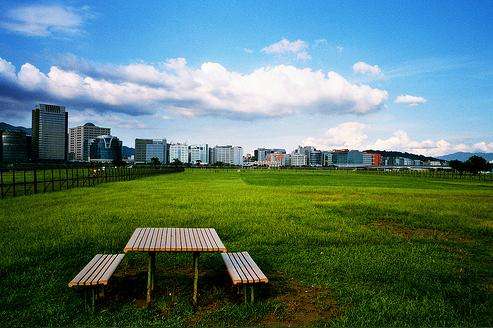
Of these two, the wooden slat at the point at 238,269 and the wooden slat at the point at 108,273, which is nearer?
the wooden slat at the point at 108,273

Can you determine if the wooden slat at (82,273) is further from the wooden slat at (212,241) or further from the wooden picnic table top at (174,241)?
the wooden slat at (212,241)

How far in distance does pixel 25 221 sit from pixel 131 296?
959 cm

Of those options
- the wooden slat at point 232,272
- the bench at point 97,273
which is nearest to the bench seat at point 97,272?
the bench at point 97,273

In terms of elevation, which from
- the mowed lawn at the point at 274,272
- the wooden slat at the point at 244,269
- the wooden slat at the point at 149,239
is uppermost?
the wooden slat at the point at 149,239

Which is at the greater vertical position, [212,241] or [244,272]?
[212,241]

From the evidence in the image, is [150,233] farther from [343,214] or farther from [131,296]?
[343,214]

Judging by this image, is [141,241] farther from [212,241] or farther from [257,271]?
[257,271]

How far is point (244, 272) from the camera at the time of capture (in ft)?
23.7

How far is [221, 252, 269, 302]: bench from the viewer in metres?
6.73

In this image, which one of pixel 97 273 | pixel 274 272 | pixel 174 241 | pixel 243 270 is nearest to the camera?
pixel 97 273

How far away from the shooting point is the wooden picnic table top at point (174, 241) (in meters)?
6.65

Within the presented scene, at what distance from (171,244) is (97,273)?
59.0 inches

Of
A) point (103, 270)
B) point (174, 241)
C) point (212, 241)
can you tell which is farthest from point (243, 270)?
point (103, 270)

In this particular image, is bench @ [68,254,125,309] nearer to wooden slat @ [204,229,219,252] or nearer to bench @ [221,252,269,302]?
wooden slat @ [204,229,219,252]
